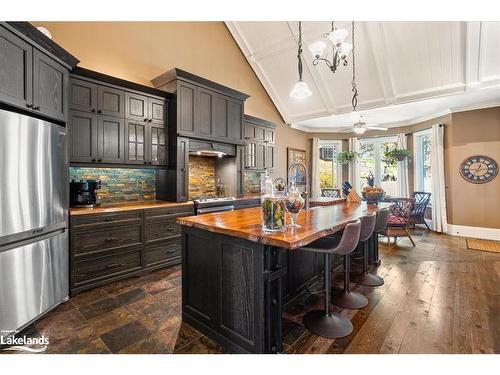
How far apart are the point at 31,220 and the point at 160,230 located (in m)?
1.46

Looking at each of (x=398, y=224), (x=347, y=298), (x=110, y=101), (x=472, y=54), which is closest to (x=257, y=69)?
(x=110, y=101)

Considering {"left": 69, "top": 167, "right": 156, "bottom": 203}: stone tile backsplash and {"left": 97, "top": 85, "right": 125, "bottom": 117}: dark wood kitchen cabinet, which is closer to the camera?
{"left": 97, "top": 85, "right": 125, "bottom": 117}: dark wood kitchen cabinet

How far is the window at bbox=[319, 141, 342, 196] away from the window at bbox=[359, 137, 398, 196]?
0.67 m

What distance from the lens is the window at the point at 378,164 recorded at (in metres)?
7.16

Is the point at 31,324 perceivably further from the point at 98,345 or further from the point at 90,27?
the point at 90,27

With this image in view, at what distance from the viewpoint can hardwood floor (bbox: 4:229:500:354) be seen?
1.85 meters

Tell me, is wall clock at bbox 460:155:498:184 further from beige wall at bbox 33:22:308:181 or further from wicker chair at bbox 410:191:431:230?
beige wall at bbox 33:22:308:181

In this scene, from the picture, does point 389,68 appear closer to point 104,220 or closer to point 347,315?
point 347,315

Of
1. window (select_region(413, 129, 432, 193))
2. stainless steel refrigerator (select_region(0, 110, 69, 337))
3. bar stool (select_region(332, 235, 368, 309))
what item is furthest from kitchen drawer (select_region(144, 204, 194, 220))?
window (select_region(413, 129, 432, 193))

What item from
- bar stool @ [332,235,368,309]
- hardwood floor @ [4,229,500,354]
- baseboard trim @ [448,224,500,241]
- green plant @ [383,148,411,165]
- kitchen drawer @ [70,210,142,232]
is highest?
green plant @ [383,148,411,165]

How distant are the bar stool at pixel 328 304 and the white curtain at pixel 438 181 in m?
5.13

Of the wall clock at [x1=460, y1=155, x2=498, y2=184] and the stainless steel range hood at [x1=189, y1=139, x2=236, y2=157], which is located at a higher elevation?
the stainless steel range hood at [x1=189, y1=139, x2=236, y2=157]

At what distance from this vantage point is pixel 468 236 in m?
5.45
